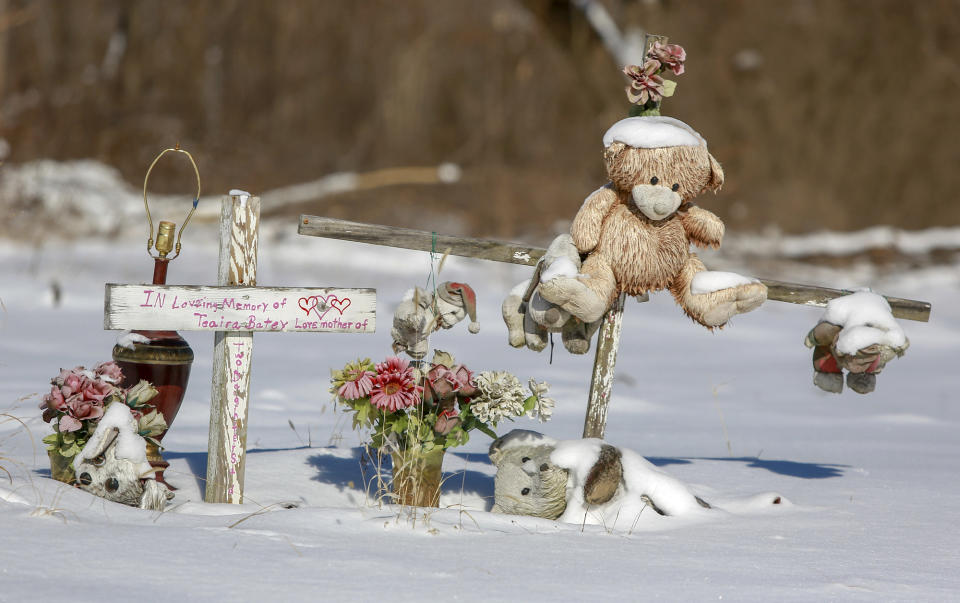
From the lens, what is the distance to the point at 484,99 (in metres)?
10.7

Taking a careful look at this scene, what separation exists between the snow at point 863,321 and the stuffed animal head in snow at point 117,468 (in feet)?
7.59

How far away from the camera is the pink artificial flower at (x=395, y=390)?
10.2 feet

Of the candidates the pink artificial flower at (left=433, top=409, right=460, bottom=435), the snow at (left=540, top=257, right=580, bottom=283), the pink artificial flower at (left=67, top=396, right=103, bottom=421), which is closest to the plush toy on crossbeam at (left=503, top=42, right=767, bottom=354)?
the snow at (left=540, top=257, right=580, bottom=283)

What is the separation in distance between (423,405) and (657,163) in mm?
1087

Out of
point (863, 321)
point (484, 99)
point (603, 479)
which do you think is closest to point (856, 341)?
point (863, 321)

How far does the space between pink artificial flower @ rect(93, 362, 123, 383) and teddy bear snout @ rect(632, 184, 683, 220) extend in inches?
68.2

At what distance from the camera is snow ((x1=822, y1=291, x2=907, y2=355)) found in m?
3.35

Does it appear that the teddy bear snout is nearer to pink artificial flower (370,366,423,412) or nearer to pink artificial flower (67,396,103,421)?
pink artificial flower (370,366,423,412)

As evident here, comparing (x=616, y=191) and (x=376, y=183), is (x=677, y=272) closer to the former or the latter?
(x=616, y=191)

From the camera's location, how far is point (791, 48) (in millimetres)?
10969

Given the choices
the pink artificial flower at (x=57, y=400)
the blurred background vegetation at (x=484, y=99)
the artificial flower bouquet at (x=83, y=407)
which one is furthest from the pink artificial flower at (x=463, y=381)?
the blurred background vegetation at (x=484, y=99)

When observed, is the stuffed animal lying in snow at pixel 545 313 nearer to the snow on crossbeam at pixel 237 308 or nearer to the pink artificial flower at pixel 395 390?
the pink artificial flower at pixel 395 390

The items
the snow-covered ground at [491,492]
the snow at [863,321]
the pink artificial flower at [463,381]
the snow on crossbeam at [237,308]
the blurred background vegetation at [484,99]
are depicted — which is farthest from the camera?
the blurred background vegetation at [484,99]

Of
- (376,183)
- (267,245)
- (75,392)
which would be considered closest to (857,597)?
(75,392)
